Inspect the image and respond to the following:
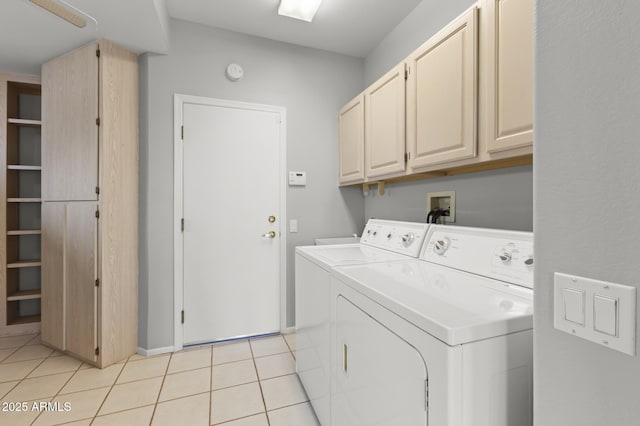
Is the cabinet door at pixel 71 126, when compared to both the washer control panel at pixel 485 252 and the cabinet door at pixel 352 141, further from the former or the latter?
the washer control panel at pixel 485 252

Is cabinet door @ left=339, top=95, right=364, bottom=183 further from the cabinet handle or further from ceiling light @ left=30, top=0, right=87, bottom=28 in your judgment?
ceiling light @ left=30, top=0, right=87, bottom=28

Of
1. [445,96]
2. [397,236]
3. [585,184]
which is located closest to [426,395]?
[585,184]

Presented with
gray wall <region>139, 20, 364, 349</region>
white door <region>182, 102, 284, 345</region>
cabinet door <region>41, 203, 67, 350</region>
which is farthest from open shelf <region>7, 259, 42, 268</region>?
white door <region>182, 102, 284, 345</region>

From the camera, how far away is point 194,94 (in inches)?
92.9

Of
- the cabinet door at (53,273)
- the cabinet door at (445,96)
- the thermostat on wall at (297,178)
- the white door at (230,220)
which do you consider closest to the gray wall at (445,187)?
the cabinet door at (445,96)

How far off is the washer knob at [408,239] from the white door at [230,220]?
1294 millimetres

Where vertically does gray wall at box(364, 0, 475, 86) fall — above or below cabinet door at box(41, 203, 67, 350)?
above

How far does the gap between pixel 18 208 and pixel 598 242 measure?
13.3 feet

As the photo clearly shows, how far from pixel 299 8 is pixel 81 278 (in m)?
2.63

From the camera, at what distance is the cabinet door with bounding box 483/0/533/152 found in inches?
43.1

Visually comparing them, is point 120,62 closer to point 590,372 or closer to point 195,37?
point 195,37

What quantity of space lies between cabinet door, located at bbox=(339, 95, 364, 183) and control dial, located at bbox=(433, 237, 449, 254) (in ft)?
3.42

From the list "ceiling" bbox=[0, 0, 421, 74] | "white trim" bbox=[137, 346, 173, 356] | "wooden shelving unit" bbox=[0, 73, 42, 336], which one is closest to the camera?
"ceiling" bbox=[0, 0, 421, 74]

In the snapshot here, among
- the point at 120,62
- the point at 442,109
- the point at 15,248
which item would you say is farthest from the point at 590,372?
the point at 15,248
